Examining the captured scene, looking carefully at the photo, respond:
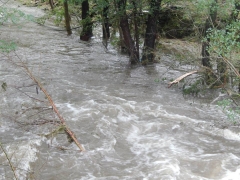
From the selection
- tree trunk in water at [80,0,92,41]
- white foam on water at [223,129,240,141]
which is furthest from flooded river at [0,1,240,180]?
tree trunk in water at [80,0,92,41]

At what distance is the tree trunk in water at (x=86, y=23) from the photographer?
13867 millimetres

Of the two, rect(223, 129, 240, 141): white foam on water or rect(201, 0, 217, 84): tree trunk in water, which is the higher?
rect(201, 0, 217, 84): tree trunk in water

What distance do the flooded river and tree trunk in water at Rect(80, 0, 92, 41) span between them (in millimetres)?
2379

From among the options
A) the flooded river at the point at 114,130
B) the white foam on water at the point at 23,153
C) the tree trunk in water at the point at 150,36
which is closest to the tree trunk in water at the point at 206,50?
the flooded river at the point at 114,130

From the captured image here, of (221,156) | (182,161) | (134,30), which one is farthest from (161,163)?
(134,30)

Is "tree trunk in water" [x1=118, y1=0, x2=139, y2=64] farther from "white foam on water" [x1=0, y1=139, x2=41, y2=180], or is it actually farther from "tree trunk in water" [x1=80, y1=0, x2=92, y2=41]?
"white foam on water" [x1=0, y1=139, x2=41, y2=180]

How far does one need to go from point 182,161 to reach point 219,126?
70.8 inches

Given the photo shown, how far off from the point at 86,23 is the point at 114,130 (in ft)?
25.1

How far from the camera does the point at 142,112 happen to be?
27.9 ft

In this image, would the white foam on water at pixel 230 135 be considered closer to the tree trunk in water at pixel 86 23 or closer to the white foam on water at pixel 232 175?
the white foam on water at pixel 232 175

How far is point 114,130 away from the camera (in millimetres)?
7500

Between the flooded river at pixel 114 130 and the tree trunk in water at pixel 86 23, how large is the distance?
2379 millimetres

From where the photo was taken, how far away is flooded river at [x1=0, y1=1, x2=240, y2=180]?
5973 mm

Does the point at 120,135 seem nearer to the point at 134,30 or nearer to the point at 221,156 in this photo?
the point at 221,156
